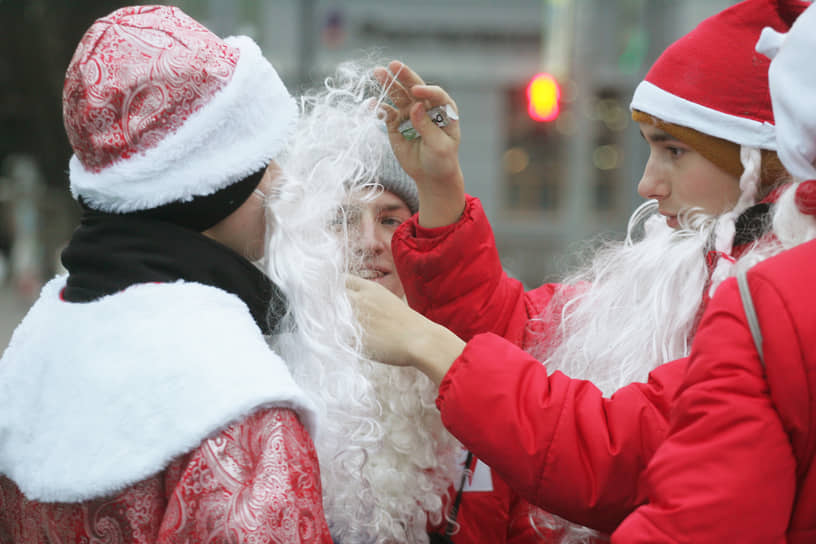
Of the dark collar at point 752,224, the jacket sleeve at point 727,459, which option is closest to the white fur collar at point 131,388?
the jacket sleeve at point 727,459

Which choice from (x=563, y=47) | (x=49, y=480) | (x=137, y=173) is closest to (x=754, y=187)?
(x=137, y=173)

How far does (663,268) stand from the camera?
1.85m

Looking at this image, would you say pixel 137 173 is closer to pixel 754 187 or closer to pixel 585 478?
pixel 585 478

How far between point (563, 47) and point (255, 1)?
646 cm

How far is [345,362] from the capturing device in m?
1.66

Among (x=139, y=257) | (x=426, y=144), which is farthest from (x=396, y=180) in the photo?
(x=139, y=257)

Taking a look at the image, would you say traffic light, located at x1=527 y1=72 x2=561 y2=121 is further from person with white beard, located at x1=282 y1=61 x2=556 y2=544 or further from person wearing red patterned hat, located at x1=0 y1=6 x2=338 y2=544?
person wearing red patterned hat, located at x1=0 y1=6 x2=338 y2=544

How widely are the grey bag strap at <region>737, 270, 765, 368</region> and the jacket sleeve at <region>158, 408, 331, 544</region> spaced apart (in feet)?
2.36

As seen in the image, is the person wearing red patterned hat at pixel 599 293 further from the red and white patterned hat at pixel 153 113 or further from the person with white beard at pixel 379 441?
the red and white patterned hat at pixel 153 113

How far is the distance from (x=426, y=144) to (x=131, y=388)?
94 centimetres

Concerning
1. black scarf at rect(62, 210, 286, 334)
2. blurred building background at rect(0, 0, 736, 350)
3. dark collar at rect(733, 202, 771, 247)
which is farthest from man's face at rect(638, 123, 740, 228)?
blurred building background at rect(0, 0, 736, 350)

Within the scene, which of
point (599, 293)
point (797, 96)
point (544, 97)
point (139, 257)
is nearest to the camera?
point (797, 96)

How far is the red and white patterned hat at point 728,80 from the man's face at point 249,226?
93 cm

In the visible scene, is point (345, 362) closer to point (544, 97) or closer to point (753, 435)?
point (753, 435)
